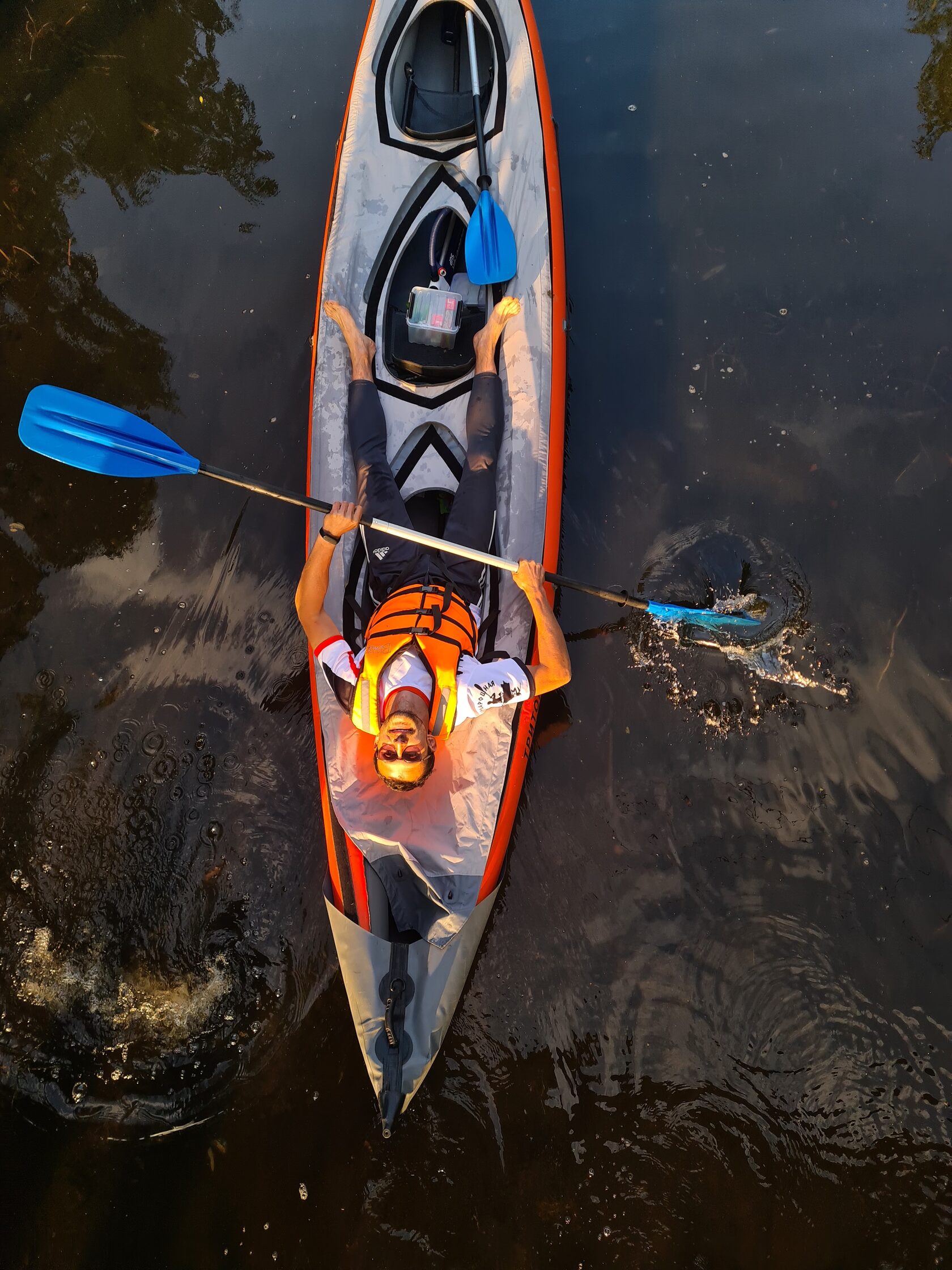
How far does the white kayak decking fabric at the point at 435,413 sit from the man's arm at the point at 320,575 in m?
0.27

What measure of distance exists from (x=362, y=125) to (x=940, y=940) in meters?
4.98

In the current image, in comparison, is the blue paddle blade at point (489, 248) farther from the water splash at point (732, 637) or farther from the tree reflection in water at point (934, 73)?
the tree reflection in water at point (934, 73)

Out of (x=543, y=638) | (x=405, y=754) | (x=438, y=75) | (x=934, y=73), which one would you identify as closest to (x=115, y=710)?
(x=405, y=754)

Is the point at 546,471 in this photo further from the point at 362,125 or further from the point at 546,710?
the point at 362,125

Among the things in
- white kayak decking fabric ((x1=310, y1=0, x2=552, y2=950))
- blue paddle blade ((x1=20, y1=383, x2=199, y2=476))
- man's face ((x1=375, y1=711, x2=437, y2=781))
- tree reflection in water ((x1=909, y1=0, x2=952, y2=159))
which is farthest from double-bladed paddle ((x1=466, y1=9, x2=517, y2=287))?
tree reflection in water ((x1=909, y1=0, x2=952, y2=159))

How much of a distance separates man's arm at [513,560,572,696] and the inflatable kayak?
0.67ft

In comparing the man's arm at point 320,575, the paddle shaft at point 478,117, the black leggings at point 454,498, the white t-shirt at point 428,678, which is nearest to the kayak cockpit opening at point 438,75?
the paddle shaft at point 478,117

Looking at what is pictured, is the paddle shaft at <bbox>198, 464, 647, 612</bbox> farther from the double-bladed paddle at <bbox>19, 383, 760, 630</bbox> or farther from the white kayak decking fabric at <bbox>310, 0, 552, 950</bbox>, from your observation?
the white kayak decking fabric at <bbox>310, 0, 552, 950</bbox>

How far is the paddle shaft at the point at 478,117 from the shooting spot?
11.9 ft

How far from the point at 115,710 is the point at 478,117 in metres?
3.64

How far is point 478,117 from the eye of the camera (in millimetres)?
3656

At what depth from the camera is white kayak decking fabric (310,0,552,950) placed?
295cm

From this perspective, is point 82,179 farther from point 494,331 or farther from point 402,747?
point 402,747

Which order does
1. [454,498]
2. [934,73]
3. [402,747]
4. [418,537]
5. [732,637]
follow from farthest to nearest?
1. [934,73]
2. [732,637]
3. [454,498]
4. [418,537]
5. [402,747]
